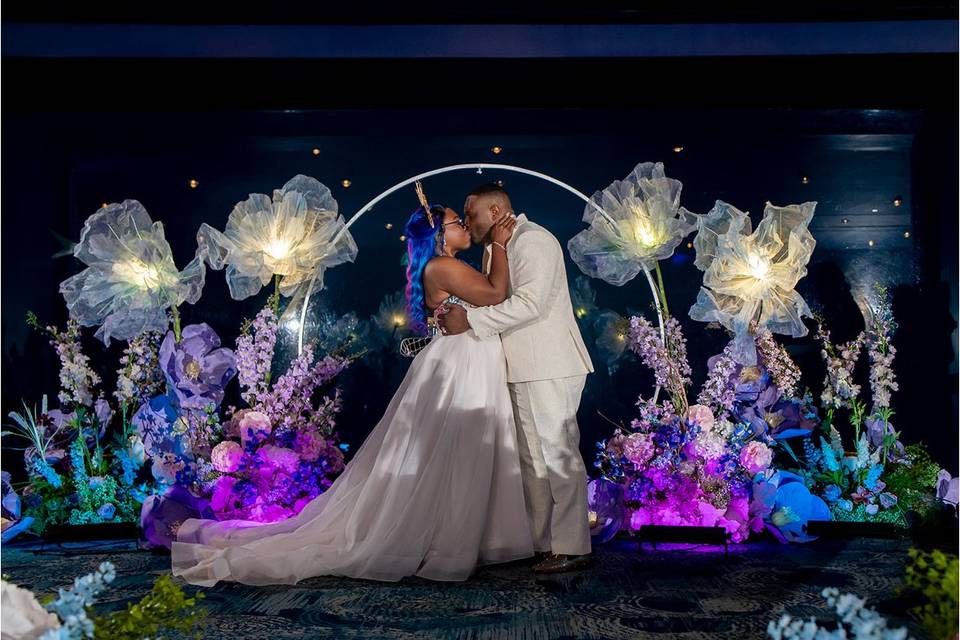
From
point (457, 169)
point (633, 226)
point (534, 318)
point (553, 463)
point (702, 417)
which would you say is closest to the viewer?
point (553, 463)

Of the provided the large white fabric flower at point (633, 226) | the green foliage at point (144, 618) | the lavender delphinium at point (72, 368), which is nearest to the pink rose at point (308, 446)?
the lavender delphinium at point (72, 368)

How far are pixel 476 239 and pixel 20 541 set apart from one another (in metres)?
3.41

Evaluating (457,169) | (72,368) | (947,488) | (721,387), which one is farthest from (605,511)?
(72,368)

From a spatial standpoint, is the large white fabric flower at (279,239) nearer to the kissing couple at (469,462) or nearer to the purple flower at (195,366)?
the purple flower at (195,366)

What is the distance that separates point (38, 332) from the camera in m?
6.40

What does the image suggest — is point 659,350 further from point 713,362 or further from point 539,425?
point 539,425

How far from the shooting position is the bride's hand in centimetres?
465

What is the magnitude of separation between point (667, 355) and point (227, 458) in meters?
2.72

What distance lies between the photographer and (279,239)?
5488 millimetres

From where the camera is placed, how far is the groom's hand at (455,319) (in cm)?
462

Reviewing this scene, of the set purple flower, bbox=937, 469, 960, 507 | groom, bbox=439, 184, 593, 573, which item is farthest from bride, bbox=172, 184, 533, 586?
purple flower, bbox=937, 469, 960, 507

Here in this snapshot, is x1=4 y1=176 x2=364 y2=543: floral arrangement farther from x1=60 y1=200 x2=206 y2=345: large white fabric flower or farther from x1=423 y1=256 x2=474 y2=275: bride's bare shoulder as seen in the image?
x1=423 y1=256 x2=474 y2=275: bride's bare shoulder

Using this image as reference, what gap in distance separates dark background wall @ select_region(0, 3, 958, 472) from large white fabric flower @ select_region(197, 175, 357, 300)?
0.79 metres

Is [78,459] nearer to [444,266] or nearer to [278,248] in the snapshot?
[278,248]
